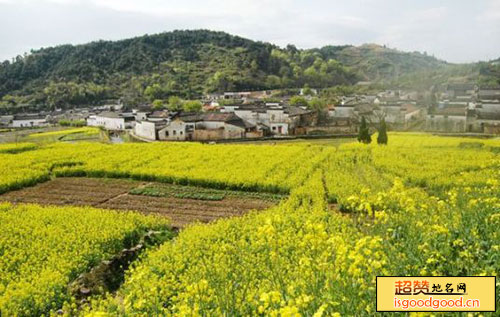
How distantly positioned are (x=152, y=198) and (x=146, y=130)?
3023 centimetres

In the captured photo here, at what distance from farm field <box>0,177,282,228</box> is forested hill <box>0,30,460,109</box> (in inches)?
2805

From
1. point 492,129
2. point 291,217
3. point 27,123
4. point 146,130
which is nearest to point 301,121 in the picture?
point 146,130

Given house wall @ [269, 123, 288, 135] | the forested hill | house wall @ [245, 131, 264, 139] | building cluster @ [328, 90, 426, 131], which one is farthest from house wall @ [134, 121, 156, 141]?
the forested hill

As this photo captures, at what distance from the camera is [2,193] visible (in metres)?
20.3

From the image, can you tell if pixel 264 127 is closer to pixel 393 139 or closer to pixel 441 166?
pixel 393 139

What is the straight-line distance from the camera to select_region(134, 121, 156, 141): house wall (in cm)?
4568

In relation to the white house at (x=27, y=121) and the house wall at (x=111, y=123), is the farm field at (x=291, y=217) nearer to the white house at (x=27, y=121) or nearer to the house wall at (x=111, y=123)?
the house wall at (x=111, y=123)

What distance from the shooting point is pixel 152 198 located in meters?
18.9

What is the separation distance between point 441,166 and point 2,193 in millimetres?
22853

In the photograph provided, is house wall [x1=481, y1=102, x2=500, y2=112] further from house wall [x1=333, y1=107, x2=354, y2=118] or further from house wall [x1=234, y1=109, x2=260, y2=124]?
house wall [x1=234, y1=109, x2=260, y2=124]

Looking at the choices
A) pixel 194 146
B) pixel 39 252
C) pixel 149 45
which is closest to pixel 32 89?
pixel 149 45

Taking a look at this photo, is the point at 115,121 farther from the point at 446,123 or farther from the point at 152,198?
the point at 446,123

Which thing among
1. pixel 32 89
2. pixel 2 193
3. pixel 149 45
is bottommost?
pixel 2 193

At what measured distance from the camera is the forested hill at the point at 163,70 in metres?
94.8
